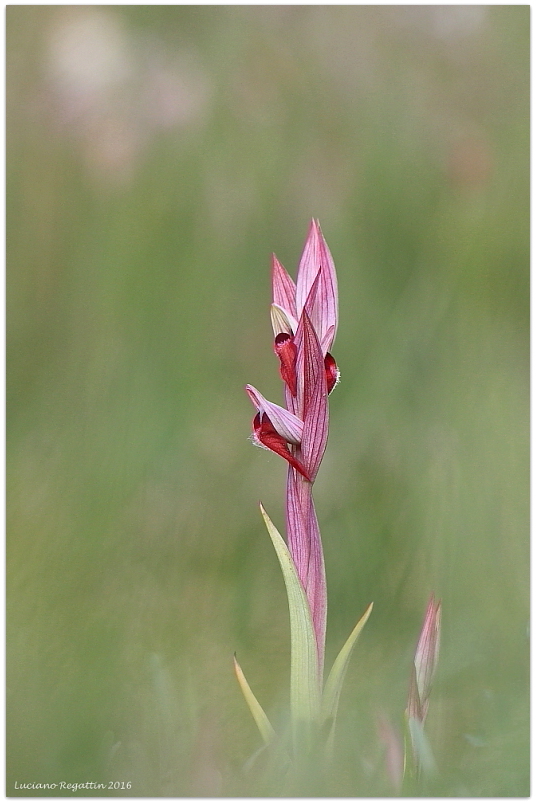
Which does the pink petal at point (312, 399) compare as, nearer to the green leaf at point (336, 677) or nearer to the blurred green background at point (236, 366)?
the green leaf at point (336, 677)

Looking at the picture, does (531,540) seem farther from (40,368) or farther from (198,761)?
(40,368)

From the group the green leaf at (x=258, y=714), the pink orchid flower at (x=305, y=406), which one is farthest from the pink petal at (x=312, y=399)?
the green leaf at (x=258, y=714)

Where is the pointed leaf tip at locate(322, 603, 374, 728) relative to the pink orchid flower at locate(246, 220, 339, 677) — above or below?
below

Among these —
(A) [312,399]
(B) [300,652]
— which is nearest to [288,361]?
(A) [312,399]

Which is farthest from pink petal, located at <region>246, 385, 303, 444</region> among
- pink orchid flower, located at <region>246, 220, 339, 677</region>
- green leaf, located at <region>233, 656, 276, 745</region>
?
green leaf, located at <region>233, 656, 276, 745</region>

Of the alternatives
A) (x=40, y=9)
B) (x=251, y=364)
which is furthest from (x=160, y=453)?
(x=40, y=9)

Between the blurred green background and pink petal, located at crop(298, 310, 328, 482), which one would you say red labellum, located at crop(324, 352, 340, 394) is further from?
the blurred green background

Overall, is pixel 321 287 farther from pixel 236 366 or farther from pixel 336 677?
pixel 236 366

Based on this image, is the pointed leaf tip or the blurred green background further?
the blurred green background
